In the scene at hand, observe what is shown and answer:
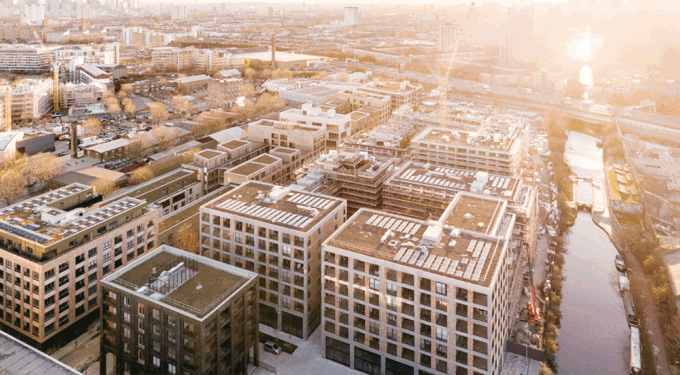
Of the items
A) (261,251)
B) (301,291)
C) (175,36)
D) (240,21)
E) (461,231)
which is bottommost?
(301,291)

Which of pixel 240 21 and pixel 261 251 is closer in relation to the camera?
pixel 261 251

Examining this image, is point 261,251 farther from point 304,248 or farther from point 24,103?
point 24,103

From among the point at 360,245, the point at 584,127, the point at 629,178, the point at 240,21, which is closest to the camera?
the point at 360,245

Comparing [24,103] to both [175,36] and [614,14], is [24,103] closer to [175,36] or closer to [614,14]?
[175,36]

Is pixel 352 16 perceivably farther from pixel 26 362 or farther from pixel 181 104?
→ pixel 26 362

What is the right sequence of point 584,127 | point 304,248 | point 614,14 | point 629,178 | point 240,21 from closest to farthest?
point 304,248 → point 629,178 → point 584,127 → point 614,14 → point 240,21

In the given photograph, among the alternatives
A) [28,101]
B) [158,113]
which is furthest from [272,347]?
[28,101]

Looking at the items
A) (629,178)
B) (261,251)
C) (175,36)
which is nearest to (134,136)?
(261,251)

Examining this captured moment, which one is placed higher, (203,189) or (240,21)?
(240,21)
